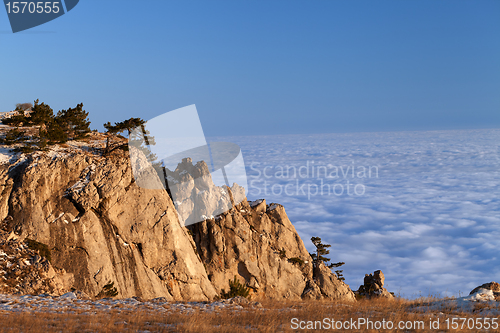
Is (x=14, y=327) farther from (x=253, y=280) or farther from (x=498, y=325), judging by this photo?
(x=253, y=280)

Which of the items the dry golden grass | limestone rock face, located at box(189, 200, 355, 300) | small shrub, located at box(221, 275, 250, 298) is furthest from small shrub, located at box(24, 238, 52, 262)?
small shrub, located at box(221, 275, 250, 298)

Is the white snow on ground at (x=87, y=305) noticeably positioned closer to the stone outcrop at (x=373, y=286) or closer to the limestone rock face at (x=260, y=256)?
the limestone rock face at (x=260, y=256)

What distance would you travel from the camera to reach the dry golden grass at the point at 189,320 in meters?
12.0

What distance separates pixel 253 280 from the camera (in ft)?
135

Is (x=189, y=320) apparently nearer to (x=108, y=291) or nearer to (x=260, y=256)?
(x=108, y=291)

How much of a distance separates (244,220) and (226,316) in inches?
1107

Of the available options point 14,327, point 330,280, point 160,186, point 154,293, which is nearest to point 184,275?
point 154,293

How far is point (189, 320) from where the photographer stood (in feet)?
43.4

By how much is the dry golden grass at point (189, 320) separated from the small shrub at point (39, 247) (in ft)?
30.1

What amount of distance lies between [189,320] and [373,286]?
4226 centimetres

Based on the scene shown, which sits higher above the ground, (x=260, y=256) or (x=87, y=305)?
(x=87, y=305)

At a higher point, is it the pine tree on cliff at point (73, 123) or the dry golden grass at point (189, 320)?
the pine tree on cliff at point (73, 123)

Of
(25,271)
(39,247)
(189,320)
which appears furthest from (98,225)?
(189,320)

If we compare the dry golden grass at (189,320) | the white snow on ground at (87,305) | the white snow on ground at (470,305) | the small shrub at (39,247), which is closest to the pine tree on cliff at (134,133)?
the small shrub at (39,247)
